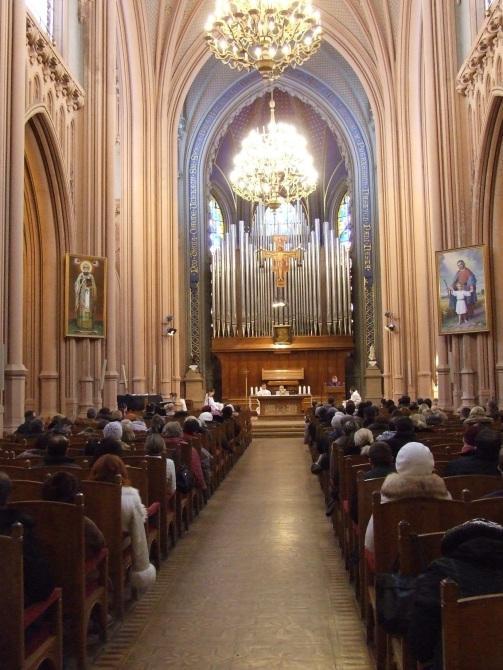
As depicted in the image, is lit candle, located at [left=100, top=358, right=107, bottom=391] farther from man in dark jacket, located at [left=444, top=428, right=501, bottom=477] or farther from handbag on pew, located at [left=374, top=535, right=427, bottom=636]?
handbag on pew, located at [left=374, top=535, right=427, bottom=636]

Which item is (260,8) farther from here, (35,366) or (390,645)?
(390,645)

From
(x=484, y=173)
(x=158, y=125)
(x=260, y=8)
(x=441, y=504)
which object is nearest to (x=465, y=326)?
(x=484, y=173)

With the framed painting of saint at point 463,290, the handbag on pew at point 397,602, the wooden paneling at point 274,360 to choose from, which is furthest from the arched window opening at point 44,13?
the wooden paneling at point 274,360

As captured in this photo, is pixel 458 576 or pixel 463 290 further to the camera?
pixel 463 290

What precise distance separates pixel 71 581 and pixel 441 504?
6.67ft

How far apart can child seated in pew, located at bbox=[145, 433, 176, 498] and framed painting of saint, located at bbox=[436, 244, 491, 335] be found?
9.33 m

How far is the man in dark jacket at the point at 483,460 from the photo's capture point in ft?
17.9

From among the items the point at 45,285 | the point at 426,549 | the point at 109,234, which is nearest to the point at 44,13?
the point at 109,234

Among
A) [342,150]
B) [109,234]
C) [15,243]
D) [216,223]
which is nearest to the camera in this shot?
[15,243]

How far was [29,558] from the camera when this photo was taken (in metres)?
3.57

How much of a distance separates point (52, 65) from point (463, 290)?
946 cm

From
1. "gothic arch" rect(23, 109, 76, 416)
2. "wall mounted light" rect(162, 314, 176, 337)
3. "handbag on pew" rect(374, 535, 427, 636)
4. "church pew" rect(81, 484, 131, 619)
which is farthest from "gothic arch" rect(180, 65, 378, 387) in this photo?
"handbag on pew" rect(374, 535, 427, 636)

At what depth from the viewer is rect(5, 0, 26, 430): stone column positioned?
12.0m

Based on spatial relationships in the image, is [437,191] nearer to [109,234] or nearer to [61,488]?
[109,234]
